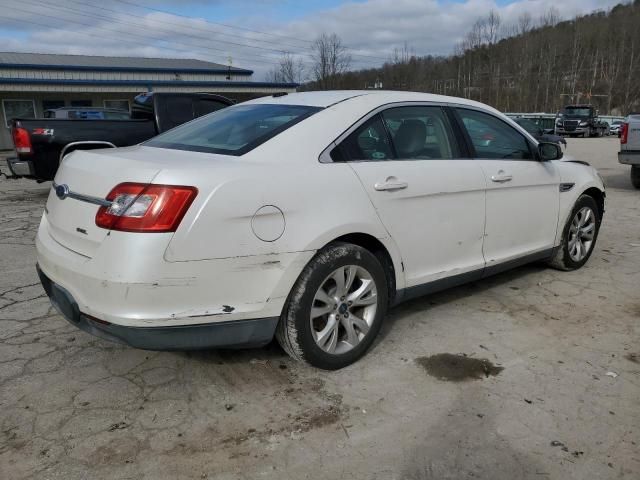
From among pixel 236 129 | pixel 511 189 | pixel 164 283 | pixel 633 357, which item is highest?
pixel 236 129

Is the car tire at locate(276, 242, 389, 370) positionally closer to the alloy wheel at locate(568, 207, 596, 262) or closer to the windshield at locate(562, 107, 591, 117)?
the alloy wheel at locate(568, 207, 596, 262)

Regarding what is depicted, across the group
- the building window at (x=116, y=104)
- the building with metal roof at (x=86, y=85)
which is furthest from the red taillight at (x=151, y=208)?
the building window at (x=116, y=104)

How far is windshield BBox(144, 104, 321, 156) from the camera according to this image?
308 centimetres

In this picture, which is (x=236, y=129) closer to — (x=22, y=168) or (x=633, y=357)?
(x=633, y=357)

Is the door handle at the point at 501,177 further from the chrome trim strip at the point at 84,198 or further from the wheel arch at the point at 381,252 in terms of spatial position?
the chrome trim strip at the point at 84,198

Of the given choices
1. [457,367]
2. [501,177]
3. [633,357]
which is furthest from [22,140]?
[633,357]

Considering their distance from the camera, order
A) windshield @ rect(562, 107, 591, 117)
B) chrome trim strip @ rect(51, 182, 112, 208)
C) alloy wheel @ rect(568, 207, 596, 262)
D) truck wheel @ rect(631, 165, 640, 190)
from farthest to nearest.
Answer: windshield @ rect(562, 107, 591, 117)
truck wheel @ rect(631, 165, 640, 190)
alloy wheel @ rect(568, 207, 596, 262)
chrome trim strip @ rect(51, 182, 112, 208)

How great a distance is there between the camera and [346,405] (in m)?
2.85

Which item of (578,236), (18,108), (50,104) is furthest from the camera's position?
(50,104)

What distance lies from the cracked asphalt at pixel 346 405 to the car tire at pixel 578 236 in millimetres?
852

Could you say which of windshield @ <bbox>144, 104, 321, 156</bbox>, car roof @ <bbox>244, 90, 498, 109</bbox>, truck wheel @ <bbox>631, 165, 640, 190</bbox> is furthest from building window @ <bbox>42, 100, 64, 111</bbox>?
car roof @ <bbox>244, 90, 498, 109</bbox>

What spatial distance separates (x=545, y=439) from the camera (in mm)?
2559

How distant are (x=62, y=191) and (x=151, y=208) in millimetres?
818

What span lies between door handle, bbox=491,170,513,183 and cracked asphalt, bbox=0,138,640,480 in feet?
3.32
